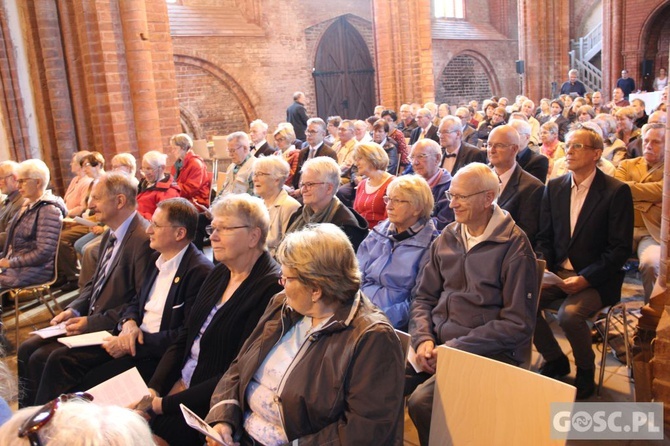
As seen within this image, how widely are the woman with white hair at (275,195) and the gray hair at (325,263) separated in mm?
2120

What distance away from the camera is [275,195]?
4.47 meters

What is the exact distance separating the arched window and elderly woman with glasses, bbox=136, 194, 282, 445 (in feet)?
63.3

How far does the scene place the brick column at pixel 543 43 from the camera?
17.3 metres

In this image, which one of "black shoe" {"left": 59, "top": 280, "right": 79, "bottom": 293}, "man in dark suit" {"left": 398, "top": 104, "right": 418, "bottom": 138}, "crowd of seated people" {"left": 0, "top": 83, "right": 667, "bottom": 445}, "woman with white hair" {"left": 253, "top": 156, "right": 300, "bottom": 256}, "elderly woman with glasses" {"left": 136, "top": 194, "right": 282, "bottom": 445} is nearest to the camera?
"crowd of seated people" {"left": 0, "top": 83, "right": 667, "bottom": 445}

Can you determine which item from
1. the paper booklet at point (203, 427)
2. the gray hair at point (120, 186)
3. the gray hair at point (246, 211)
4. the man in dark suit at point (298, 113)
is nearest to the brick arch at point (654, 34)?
the man in dark suit at point (298, 113)

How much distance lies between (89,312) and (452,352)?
8.34 ft

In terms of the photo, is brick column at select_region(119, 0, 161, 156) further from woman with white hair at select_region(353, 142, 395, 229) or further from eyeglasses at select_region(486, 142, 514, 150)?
eyeglasses at select_region(486, 142, 514, 150)

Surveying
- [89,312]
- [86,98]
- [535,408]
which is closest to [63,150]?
[86,98]

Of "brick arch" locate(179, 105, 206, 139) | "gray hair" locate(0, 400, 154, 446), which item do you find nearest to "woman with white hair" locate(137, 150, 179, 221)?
"gray hair" locate(0, 400, 154, 446)

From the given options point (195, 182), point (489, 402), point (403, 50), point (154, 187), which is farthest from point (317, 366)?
point (403, 50)

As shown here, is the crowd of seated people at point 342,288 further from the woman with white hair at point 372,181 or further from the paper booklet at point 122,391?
the paper booklet at point 122,391

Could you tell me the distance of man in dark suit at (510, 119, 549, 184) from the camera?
5.18 metres

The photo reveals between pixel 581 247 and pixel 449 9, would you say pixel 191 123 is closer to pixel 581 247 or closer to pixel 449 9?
pixel 449 9

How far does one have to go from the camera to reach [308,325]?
224 centimetres
